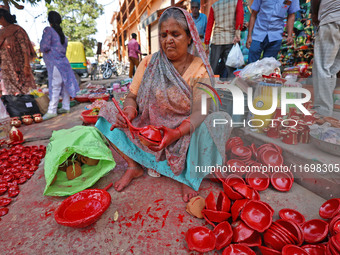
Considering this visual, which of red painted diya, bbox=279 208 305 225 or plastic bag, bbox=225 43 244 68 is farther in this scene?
plastic bag, bbox=225 43 244 68

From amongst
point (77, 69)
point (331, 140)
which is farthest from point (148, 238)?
point (77, 69)

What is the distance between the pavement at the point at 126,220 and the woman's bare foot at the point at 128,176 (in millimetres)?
41

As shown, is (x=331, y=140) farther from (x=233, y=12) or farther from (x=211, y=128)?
(x=233, y=12)

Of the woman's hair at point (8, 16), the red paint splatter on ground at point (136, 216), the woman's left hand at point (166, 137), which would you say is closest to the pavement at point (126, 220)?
the red paint splatter on ground at point (136, 216)

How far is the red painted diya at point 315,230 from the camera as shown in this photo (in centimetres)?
100

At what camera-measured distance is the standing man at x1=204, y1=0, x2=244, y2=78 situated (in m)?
3.34

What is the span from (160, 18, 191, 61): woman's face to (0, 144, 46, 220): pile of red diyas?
5.71 feet

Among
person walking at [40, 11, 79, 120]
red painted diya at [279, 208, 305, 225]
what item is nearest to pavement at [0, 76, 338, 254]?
red painted diya at [279, 208, 305, 225]

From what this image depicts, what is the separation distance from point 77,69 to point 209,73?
8.24m

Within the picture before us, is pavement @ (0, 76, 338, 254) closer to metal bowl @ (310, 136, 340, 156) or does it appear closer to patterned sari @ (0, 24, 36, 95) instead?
metal bowl @ (310, 136, 340, 156)

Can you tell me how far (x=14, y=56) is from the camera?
402cm

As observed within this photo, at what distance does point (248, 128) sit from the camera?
220cm

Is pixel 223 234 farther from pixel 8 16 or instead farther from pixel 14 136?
pixel 8 16

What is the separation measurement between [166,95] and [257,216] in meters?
1.06
